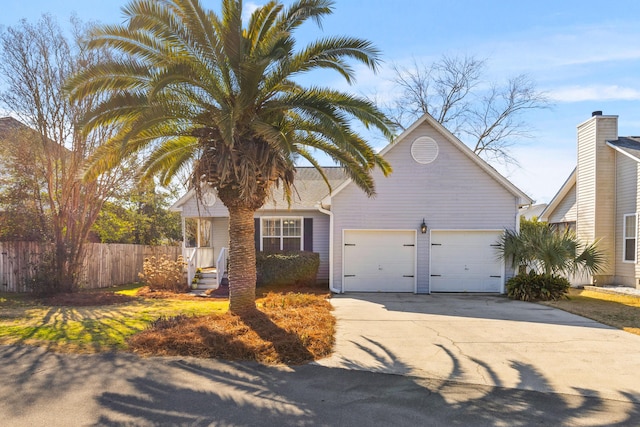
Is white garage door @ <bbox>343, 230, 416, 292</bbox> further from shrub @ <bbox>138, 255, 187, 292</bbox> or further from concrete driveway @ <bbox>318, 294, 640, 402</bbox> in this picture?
shrub @ <bbox>138, 255, 187, 292</bbox>

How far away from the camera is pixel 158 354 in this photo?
255 inches

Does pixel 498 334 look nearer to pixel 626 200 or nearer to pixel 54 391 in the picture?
pixel 54 391

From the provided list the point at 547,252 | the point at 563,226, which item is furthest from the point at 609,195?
the point at 547,252

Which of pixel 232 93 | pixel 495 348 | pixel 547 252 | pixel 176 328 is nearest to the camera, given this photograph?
pixel 495 348

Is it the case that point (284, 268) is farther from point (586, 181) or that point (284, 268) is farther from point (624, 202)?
point (624, 202)

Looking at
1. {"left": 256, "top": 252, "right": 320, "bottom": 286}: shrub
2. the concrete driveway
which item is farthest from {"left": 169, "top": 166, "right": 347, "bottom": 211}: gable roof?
the concrete driveway

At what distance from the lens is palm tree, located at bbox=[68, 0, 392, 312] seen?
299 inches

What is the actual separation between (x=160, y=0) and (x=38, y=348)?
663 centimetres

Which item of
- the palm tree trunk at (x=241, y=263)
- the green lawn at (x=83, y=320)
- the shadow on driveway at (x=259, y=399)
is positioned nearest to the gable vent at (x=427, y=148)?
the palm tree trunk at (x=241, y=263)

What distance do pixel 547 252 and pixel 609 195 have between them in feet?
15.3

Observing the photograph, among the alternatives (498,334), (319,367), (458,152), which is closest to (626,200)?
(458,152)

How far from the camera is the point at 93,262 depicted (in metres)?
15.8

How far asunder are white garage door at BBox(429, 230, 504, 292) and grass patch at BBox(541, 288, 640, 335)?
7.39 ft

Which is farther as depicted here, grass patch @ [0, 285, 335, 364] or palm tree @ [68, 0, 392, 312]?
palm tree @ [68, 0, 392, 312]
